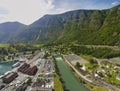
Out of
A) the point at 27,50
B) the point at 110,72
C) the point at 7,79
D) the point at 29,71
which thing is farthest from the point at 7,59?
the point at 110,72

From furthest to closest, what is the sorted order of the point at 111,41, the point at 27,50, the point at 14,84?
1. the point at 27,50
2. the point at 111,41
3. the point at 14,84

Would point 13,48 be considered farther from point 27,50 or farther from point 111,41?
point 111,41

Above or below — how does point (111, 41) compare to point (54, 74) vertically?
above

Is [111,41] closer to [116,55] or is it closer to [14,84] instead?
[116,55]

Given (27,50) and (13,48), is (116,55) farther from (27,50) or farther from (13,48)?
(13,48)

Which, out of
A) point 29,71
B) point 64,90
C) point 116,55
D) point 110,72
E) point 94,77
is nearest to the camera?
point 64,90

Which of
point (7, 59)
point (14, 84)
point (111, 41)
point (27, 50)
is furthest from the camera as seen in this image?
point (27, 50)

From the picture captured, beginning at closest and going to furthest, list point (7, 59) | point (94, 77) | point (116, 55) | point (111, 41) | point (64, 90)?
point (64, 90) < point (94, 77) < point (116, 55) < point (7, 59) < point (111, 41)

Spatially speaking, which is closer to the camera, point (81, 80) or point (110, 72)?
point (81, 80)

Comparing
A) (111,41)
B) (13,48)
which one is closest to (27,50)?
(13,48)
